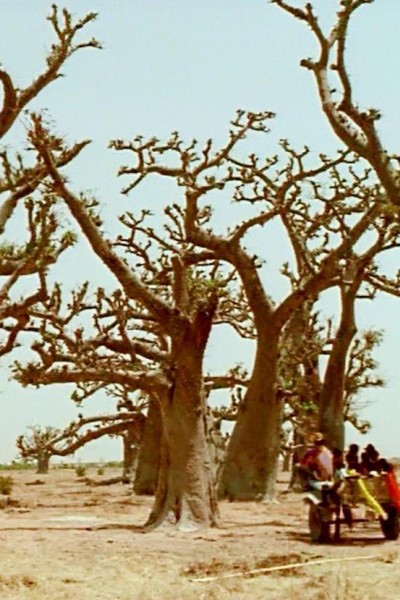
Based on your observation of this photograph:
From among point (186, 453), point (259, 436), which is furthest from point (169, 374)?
point (259, 436)

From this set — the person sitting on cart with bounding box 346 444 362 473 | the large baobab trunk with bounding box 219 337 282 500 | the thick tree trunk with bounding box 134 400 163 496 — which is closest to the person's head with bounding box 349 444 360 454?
the person sitting on cart with bounding box 346 444 362 473

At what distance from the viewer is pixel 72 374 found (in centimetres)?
1308

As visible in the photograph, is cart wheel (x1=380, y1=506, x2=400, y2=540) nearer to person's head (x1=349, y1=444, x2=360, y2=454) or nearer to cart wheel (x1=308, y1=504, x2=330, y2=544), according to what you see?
cart wheel (x1=308, y1=504, x2=330, y2=544)

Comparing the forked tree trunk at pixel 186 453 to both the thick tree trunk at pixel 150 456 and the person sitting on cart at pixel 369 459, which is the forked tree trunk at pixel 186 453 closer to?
the person sitting on cart at pixel 369 459

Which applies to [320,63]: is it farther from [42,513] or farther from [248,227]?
[42,513]

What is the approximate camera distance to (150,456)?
21.5 metres

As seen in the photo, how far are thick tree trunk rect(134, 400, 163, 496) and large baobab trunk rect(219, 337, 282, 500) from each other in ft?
8.37

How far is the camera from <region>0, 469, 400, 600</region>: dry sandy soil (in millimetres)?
8164

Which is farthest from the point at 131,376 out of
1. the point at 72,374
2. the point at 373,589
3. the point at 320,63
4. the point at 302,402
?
the point at 302,402

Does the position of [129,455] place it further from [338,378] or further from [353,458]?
[353,458]

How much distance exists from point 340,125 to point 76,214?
3776 mm

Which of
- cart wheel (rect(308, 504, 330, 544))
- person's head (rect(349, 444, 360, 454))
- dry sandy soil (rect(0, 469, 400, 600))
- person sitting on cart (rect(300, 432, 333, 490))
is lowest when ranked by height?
dry sandy soil (rect(0, 469, 400, 600))

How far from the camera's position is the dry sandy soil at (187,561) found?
816 centimetres

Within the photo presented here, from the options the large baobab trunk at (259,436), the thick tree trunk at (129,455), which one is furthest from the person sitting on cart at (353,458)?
the thick tree trunk at (129,455)
